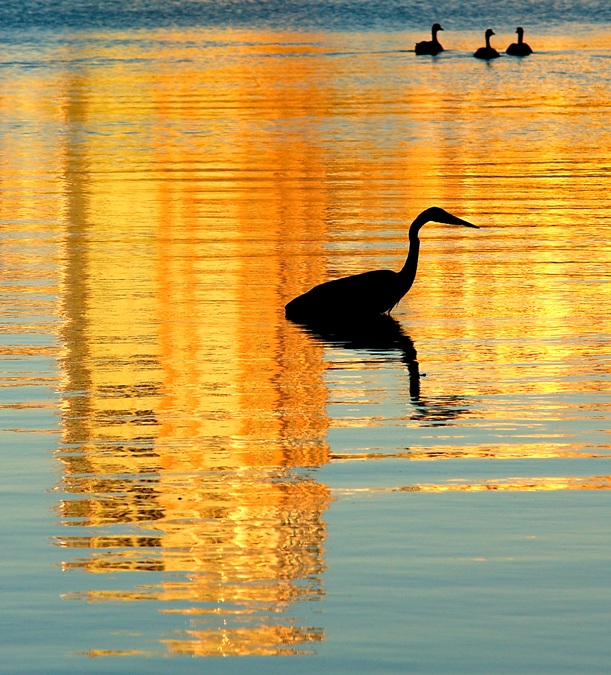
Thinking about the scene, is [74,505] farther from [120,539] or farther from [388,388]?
[388,388]

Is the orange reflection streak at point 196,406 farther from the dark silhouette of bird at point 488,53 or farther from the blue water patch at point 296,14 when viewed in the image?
the blue water patch at point 296,14

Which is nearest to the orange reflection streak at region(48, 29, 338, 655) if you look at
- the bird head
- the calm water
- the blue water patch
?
the calm water

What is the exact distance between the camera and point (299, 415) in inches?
435

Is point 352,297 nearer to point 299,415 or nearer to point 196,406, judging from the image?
point 196,406

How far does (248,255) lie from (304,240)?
4.22ft

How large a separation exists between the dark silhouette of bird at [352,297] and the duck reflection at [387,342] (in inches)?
4.0

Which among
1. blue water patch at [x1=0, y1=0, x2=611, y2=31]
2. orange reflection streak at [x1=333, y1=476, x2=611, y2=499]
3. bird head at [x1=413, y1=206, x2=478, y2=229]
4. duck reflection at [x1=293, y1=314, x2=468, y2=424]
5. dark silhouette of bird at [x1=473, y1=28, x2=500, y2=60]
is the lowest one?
blue water patch at [x1=0, y1=0, x2=611, y2=31]

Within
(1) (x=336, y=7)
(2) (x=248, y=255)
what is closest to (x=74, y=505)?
(2) (x=248, y=255)

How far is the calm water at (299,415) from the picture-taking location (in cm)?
716

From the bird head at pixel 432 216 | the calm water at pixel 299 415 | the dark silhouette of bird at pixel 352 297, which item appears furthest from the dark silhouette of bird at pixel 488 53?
the dark silhouette of bird at pixel 352 297

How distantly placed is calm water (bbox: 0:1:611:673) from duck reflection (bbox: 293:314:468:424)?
0.20 ft

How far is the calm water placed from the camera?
7164mm

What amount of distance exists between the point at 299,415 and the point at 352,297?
3971 millimetres

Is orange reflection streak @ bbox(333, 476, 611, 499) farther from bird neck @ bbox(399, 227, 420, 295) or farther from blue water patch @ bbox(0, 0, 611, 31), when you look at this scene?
blue water patch @ bbox(0, 0, 611, 31)
